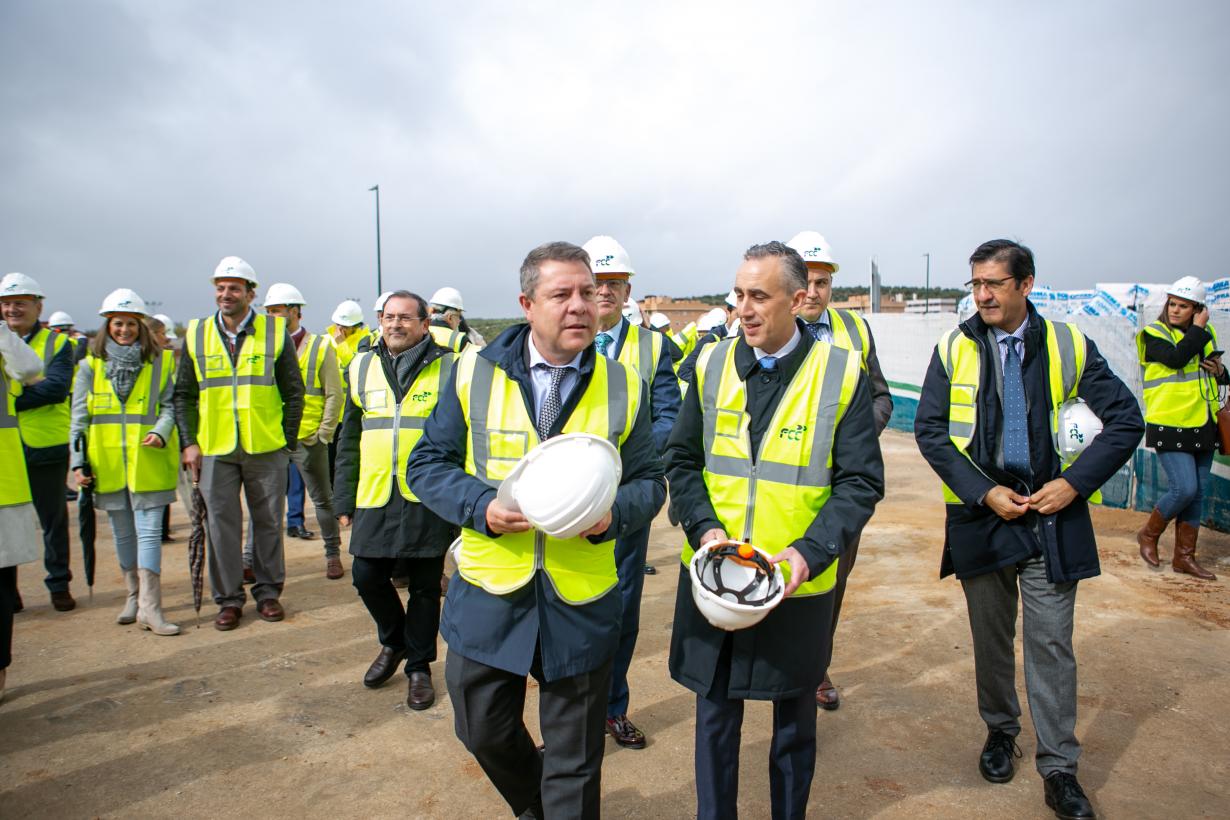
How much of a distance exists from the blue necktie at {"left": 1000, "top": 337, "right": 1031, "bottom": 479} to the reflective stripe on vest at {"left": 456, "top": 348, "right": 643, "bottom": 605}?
174 centimetres

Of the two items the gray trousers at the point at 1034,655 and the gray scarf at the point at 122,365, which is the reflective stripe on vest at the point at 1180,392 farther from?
the gray scarf at the point at 122,365

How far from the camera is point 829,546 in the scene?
8.39ft

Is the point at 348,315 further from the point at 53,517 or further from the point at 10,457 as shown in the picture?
the point at 10,457

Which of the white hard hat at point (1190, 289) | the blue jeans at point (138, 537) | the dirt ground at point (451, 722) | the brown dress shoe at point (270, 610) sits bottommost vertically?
the dirt ground at point (451, 722)

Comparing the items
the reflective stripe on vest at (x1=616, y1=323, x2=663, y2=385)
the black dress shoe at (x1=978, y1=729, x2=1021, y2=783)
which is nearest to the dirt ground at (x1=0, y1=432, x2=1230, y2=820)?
the black dress shoe at (x1=978, y1=729, x2=1021, y2=783)

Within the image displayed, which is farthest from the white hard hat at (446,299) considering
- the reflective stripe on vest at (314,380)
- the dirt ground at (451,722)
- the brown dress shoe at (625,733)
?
the brown dress shoe at (625,733)

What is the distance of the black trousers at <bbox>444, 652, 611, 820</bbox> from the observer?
Answer: 2518 mm

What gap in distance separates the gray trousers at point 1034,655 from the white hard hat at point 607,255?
7.55ft

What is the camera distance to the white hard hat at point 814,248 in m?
4.36

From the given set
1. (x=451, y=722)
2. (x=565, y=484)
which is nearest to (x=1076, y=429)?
(x=565, y=484)

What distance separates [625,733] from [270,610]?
3026 millimetres

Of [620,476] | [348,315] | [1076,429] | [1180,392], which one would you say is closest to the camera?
[620,476]

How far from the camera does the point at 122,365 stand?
5434mm

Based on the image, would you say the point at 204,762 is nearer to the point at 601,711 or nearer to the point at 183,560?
the point at 601,711
